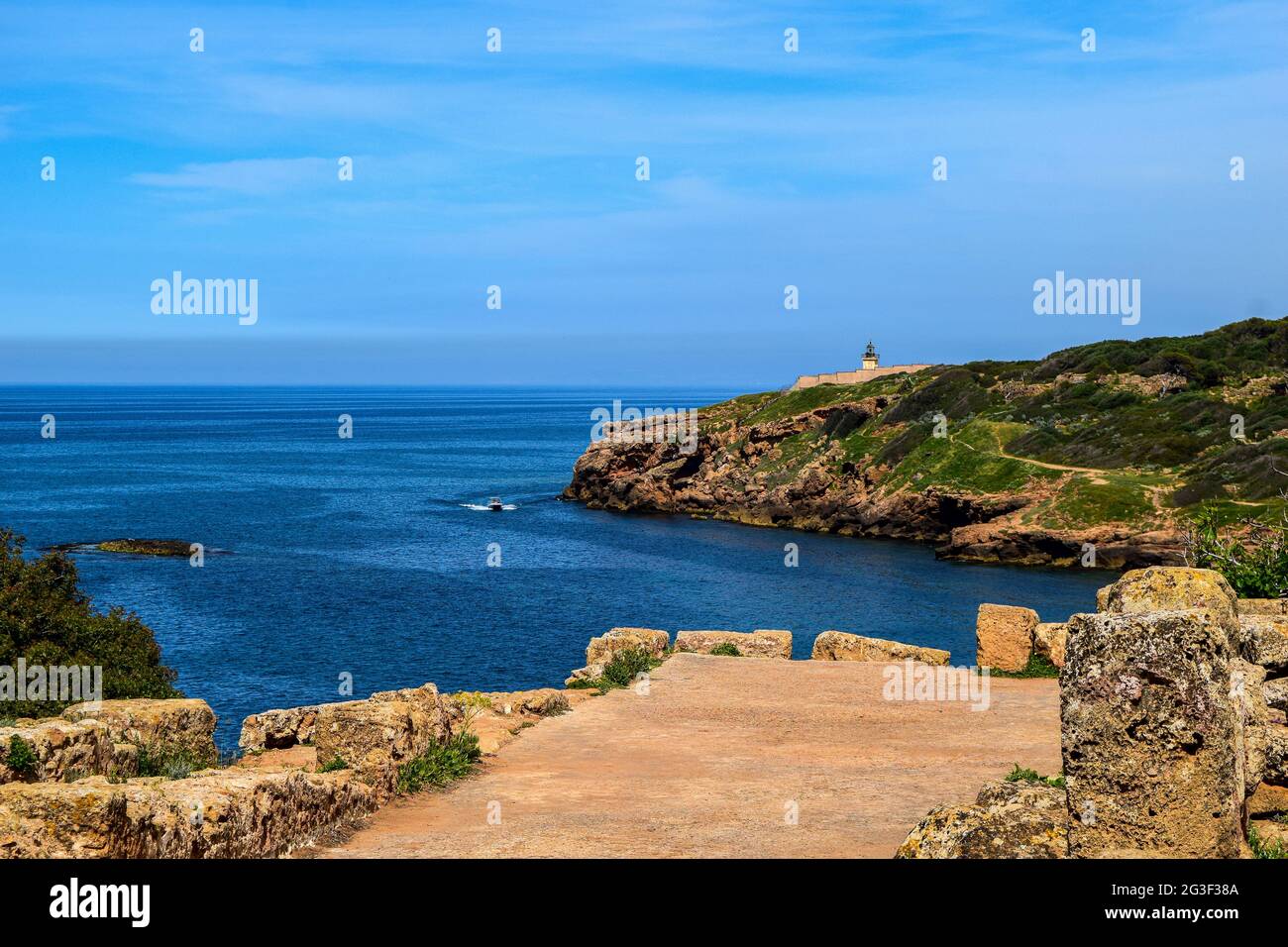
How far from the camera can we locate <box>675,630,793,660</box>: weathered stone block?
2934 cm

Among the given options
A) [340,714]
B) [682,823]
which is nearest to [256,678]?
[340,714]

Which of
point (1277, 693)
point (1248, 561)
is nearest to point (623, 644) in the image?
point (1248, 561)

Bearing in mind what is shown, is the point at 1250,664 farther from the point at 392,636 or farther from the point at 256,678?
the point at 392,636

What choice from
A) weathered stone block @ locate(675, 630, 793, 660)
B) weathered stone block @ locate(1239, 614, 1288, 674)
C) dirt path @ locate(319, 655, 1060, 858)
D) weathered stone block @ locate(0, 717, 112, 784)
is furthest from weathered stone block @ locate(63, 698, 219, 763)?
weathered stone block @ locate(675, 630, 793, 660)

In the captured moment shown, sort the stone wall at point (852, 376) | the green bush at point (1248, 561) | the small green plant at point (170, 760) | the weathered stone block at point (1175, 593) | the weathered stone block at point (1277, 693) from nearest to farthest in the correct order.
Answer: the weathered stone block at point (1175, 593) < the weathered stone block at point (1277, 693) < the small green plant at point (170, 760) < the green bush at point (1248, 561) < the stone wall at point (852, 376)

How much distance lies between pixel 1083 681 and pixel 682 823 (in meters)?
7.02

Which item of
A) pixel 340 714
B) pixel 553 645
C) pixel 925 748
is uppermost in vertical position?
pixel 340 714

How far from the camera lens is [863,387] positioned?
13650 cm

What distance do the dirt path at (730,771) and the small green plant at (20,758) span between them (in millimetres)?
3406

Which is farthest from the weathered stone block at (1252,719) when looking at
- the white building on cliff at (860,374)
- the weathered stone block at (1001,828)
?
the white building on cliff at (860,374)

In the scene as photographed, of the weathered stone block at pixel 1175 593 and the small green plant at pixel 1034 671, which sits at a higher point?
the weathered stone block at pixel 1175 593

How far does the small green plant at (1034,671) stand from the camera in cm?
2684

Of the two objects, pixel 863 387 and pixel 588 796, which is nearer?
pixel 588 796

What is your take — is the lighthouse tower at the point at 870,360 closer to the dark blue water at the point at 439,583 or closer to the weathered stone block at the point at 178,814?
the dark blue water at the point at 439,583
